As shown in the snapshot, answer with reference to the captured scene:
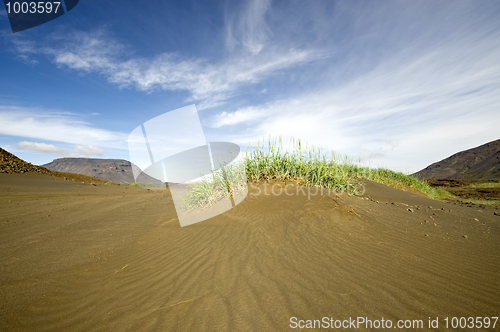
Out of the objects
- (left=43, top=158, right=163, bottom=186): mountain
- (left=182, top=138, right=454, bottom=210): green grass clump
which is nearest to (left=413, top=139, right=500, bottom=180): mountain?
(left=182, top=138, right=454, bottom=210): green grass clump

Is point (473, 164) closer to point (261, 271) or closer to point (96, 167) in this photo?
point (261, 271)

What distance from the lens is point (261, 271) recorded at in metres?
2.70

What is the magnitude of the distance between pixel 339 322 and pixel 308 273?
2.46ft

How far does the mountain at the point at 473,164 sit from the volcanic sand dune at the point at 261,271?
1440 inches

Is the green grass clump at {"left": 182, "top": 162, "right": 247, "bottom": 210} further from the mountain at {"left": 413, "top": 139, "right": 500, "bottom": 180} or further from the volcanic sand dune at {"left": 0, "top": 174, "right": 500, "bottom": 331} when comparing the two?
the mountain at {"left": 413, "top": 139, "right": 500, "bottom": 180}

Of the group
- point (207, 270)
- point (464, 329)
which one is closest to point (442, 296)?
point (464, 329)

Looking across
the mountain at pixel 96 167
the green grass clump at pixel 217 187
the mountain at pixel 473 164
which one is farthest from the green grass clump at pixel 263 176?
the mountain at pixel 96 167

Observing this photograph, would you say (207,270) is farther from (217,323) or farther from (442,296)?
(442,296)

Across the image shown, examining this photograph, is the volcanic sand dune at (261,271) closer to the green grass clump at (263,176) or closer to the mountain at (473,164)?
the green grass clump at (263,176)

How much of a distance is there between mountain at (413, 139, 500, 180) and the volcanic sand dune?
120 ft

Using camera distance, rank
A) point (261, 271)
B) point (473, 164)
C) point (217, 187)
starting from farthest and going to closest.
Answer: point (473, 164) < point (217, 187) < point (261, 271)

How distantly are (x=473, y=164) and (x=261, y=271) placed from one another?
55486 mm

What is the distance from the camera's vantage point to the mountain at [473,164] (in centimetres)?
3350

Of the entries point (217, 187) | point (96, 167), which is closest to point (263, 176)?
point (217, 187)
